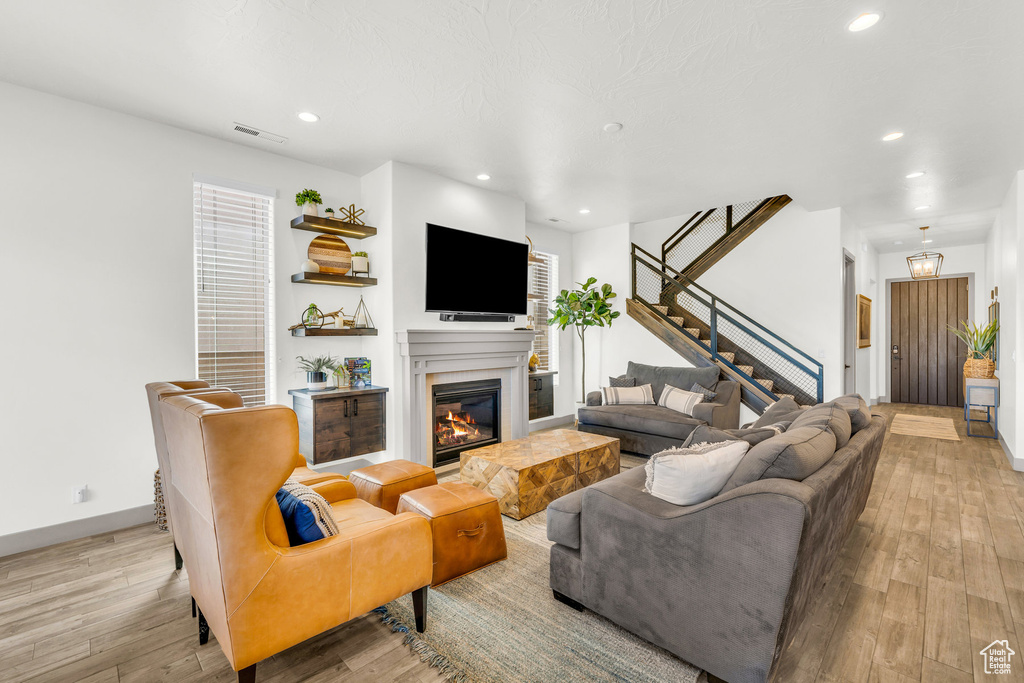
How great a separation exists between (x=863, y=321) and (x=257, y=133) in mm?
8322

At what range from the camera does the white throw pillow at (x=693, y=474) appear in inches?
72.6

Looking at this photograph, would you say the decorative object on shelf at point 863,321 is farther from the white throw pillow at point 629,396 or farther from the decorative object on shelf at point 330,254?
the decorative object on shelf at point 330,254

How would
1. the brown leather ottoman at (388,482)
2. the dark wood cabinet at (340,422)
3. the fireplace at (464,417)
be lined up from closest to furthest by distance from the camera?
the brown leather ottoman at (388,482) < the dark wood cabinet at (340,422) < the fireplace at (464,417)

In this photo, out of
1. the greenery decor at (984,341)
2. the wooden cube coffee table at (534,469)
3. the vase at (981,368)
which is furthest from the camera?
the greenery decor at (984,341)

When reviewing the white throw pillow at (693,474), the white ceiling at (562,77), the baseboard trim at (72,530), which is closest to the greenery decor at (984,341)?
the white ceiling at (562,77)

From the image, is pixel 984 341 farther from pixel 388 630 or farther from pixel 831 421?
pixel 388 630

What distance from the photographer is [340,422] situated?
394 centimetres

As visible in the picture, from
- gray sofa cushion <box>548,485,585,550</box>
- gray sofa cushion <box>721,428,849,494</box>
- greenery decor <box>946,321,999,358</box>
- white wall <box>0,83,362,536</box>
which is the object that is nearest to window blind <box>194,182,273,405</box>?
white wall <box>0,83,362,536</box>

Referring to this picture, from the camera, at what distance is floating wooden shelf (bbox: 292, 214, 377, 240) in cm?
397

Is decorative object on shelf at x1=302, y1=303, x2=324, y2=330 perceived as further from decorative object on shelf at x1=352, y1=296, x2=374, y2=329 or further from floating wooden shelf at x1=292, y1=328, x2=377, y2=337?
decorative object on shelf at x1=352, y1=296, x2=374, y2=329

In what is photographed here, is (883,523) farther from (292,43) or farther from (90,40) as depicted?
(90,40)

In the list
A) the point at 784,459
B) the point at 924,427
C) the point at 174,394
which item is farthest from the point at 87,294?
the point at 924,427

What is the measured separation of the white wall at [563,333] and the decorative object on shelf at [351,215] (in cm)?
271

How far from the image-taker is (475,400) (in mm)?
4945
